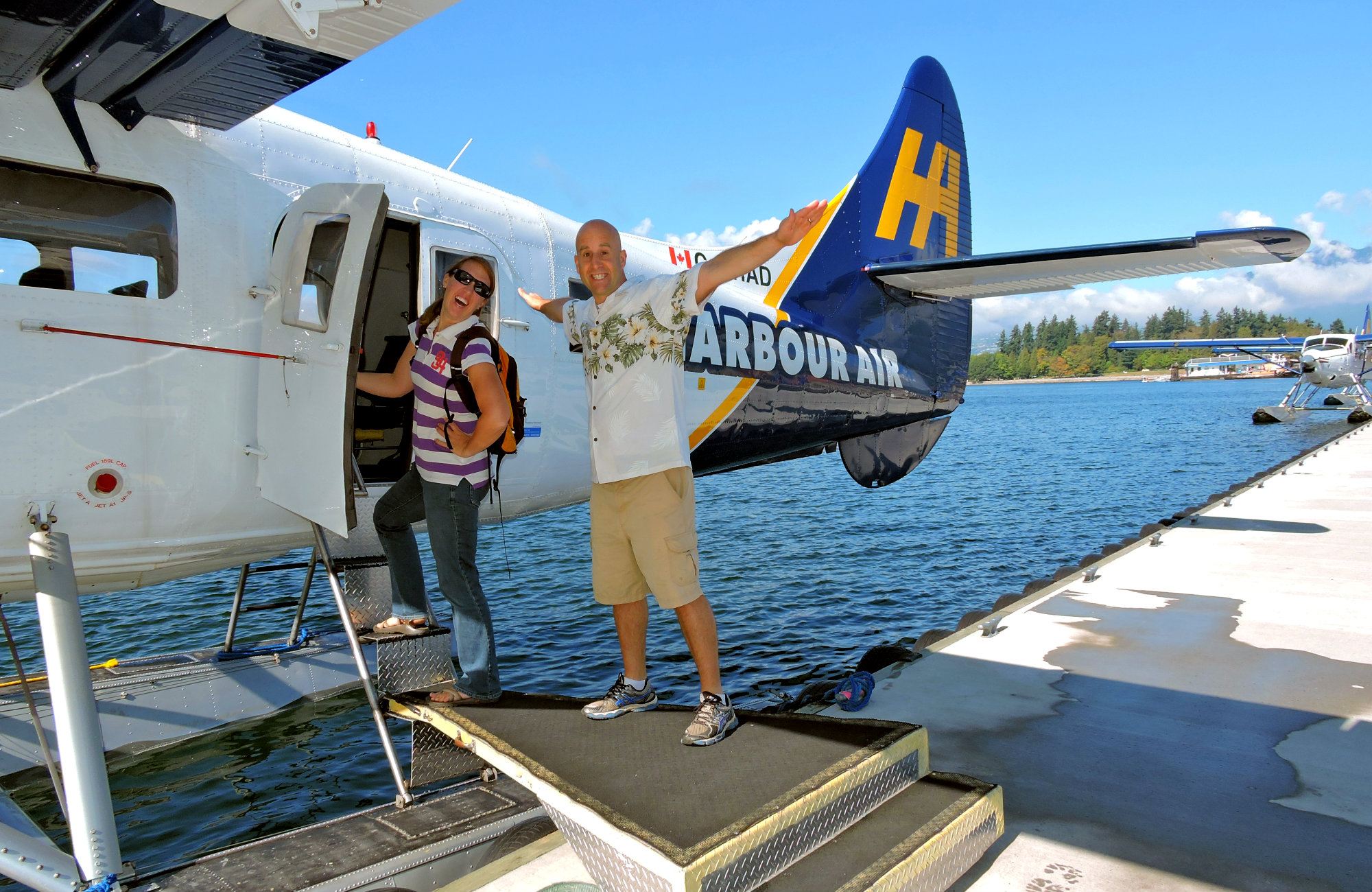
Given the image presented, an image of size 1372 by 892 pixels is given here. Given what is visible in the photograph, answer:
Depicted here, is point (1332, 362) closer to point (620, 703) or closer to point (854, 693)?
point (854, 693)

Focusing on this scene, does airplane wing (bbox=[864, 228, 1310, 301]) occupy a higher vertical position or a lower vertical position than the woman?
higher

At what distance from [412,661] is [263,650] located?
11.0ft

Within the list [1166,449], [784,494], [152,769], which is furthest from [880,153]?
[1166,449]

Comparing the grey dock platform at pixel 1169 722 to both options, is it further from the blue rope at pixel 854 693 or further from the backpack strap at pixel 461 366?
the backpack strap at pixel 461 366

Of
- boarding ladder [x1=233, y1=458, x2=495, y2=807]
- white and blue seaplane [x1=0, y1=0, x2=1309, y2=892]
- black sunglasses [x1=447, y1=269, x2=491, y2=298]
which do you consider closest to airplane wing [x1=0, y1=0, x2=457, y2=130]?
white and blue seaplane [x1=0, y1=0, x2=1309, y2=892]

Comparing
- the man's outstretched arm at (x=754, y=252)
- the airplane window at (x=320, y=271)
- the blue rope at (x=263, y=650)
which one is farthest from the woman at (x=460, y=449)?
the blue rope at (x=263, y=650)

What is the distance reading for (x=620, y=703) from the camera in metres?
3.42

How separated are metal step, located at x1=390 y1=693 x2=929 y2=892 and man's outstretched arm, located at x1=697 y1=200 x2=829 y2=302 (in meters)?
1.59

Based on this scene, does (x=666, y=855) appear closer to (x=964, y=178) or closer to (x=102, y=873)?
(x=102, y=873)

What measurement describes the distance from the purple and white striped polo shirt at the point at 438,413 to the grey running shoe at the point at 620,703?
0.99 meters

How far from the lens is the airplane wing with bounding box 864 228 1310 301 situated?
4535 millimetres

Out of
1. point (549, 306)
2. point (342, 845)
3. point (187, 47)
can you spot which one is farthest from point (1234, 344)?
point (187, 47)

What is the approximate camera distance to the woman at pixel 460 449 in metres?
3.41

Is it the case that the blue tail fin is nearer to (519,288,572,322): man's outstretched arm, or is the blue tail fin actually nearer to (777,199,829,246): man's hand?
(519,288,572,322): man's outstretched arm
